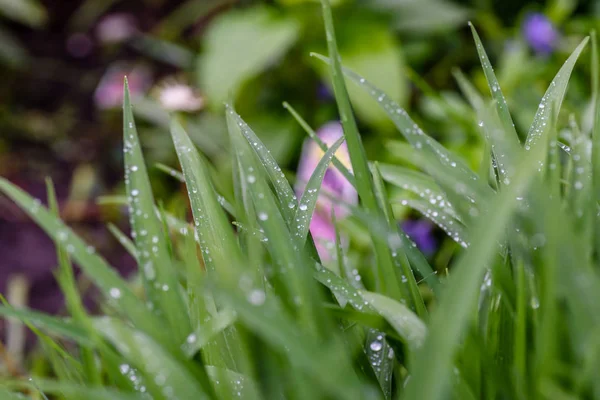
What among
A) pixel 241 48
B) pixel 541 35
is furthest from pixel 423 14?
→ pixel 241 48

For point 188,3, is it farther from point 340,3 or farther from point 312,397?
point 312,397

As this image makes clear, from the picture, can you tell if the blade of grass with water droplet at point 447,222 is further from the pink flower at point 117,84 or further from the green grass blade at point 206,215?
the pink flower at point 117,84

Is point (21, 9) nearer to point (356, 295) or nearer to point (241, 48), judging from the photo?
point (241, 48)

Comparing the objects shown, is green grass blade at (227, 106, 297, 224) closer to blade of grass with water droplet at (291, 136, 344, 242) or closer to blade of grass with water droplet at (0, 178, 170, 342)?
blade of grass with water droplet at (291, 136, 344, 242)

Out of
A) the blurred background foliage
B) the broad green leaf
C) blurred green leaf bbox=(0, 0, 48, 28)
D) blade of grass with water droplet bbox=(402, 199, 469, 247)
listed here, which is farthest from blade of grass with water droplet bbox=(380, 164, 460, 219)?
blurred green leaf bbox=(0, 0, 48, 28)

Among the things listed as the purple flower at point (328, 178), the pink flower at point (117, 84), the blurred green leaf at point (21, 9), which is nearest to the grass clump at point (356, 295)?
the purple flower at point (328, 178)

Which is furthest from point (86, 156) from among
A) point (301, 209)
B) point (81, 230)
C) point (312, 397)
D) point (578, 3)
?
point (312, 397)
